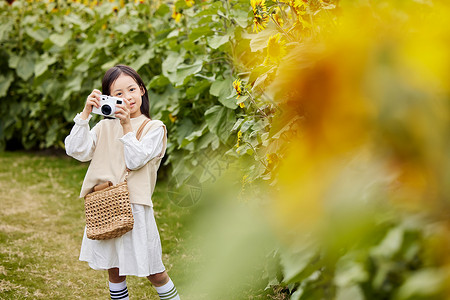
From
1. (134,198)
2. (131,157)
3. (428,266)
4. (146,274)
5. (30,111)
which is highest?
(428,266)

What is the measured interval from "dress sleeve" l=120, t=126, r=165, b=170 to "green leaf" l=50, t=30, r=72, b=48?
3548mm

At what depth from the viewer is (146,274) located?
2.05 meters

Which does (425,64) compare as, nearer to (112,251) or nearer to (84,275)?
(112,251)

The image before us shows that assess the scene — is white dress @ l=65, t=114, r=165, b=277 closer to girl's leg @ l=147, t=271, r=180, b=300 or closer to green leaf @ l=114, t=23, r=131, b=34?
girl's leg @ l=147, t=271, r=180, b=300

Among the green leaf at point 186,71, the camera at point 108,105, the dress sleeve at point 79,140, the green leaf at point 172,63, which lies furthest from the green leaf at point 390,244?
the green leaf at point 172,63

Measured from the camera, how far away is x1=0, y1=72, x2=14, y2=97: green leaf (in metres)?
5.76

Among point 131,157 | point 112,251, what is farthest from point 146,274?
point 131,157

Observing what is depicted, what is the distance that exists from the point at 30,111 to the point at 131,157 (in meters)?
4.42

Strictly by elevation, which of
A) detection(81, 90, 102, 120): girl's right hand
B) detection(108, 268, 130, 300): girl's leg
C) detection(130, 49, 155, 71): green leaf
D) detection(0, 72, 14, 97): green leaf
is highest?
detection(81, 90, 102, 120): girl's right hand

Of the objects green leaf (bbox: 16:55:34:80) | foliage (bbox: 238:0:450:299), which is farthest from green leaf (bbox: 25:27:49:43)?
foliage (bbox: 238:0:450:299)

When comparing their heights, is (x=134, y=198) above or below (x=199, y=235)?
below

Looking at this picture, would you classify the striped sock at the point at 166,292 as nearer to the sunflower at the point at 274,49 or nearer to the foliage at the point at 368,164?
the sunflower at the point at 274,49

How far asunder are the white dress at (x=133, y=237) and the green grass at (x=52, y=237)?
2.00 feet

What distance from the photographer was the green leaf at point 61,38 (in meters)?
5.29
